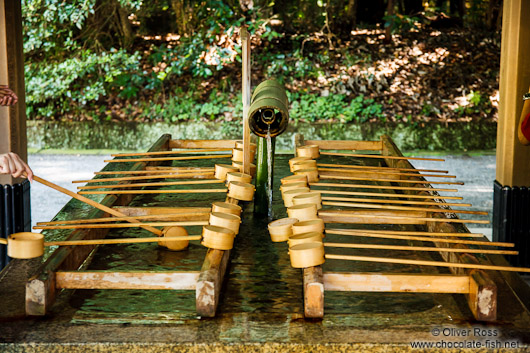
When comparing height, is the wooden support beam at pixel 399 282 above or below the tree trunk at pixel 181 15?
below

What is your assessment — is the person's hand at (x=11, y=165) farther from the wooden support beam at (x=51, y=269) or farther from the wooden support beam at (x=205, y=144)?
the wooden support beam at (x=205, y=144)

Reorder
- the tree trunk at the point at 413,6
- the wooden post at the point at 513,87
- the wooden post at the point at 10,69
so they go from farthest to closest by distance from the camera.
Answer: the tree trunk at the point at 413,6 < the wooden post at the point at 513,87 < the wooden post at the point at 10,69

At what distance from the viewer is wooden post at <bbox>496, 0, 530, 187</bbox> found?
4438 mm

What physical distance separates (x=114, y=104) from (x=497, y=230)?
7615 mm

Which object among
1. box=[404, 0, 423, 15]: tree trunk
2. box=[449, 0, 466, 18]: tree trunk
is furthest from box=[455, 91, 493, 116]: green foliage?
box=[404, 0, 423, 15]: tree trunk

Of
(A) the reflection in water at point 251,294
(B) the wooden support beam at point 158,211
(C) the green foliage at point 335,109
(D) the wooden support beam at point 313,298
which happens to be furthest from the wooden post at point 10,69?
(C) the green foliage at point 335,109

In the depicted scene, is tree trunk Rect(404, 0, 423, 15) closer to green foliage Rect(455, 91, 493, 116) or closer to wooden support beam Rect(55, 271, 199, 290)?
green foliage Rect(455, 91, 493, 116)

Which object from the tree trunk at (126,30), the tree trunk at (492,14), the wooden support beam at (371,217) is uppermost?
the tree trunk at (492,14)

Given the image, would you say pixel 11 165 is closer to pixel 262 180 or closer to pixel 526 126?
pixel 262 180

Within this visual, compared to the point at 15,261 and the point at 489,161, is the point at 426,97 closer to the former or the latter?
the point at 489,161

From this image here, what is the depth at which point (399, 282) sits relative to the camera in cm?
216

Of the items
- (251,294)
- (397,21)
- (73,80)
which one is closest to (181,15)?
(73,80)

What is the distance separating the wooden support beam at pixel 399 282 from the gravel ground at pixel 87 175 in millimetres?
4478

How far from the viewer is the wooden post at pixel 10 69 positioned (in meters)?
4.31
